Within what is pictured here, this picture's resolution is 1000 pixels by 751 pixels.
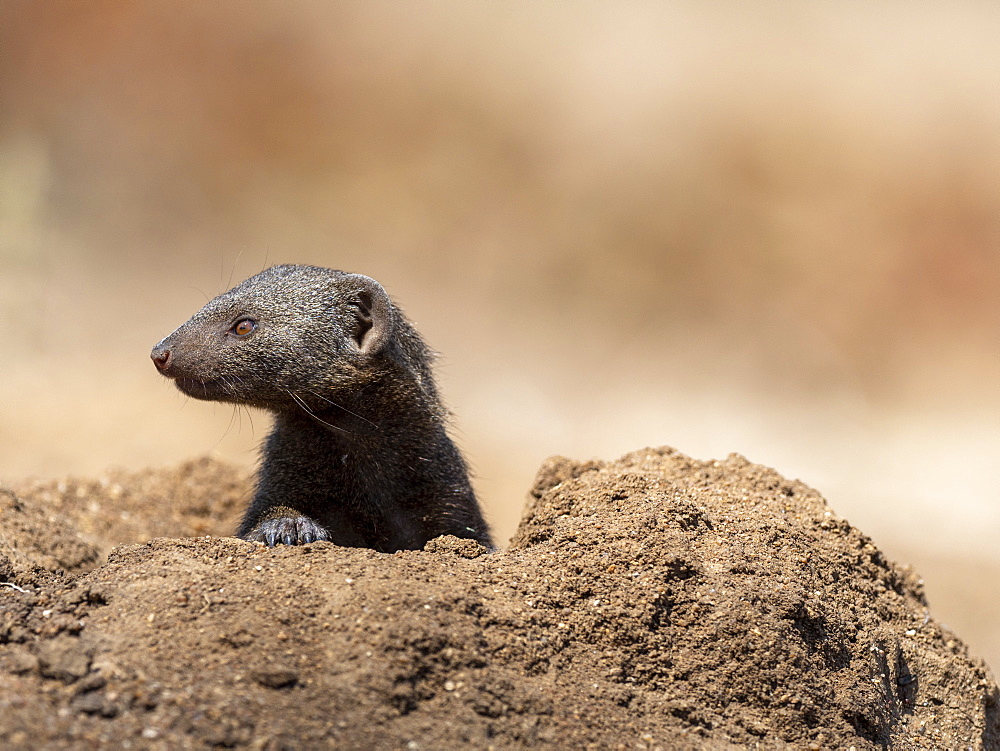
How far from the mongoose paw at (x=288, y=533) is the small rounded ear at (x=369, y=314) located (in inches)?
39.4

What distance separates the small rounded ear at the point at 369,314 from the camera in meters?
4.88

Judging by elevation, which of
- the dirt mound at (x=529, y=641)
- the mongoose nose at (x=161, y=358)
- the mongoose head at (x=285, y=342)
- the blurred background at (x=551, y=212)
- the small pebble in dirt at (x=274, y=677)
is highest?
the blurred background at (x=551, y=212)

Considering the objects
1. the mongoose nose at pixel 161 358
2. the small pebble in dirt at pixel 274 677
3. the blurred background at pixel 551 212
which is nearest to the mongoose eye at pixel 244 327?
the mongoose nose at pixel 161 358

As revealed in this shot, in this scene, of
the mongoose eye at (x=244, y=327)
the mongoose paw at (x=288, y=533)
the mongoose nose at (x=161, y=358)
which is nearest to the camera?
the mongoose paw at (x=288, y=533)

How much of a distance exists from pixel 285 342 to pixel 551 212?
1062cm

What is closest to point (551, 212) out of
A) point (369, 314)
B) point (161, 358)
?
point (369, 314)

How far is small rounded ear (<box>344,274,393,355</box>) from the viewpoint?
16.0ft

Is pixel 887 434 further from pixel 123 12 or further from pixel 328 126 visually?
pixel 123 12

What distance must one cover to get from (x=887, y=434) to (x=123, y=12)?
13459mm

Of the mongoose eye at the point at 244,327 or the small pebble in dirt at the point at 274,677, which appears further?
the mongoose eye at the point at 244,327

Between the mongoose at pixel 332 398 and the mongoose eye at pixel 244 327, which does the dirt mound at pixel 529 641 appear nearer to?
the mongoose at pixel 332 398

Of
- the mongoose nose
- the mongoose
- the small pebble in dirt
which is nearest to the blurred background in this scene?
the mongoose

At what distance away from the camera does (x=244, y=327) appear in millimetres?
4762

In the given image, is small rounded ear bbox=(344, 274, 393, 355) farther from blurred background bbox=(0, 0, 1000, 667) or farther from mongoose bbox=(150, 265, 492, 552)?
blurred background bbox=(0, 0, 1000, 667)
